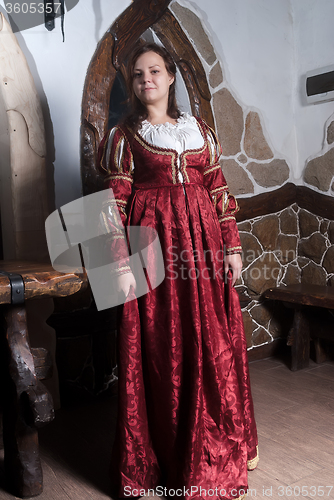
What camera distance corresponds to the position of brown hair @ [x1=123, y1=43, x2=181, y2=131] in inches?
68.2

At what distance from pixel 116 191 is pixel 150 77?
1.51 feet

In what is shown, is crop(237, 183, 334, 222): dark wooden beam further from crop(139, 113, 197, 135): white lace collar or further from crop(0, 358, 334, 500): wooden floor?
crop(139, 113, 197, 135): white lace collar

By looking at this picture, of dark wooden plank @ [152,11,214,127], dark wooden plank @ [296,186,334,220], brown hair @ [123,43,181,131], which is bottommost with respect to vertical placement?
dark wooden plank @ [296,186,334,220]

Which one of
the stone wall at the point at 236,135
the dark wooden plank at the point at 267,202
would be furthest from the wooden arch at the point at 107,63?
the dark wooden plank at the point at 267,202

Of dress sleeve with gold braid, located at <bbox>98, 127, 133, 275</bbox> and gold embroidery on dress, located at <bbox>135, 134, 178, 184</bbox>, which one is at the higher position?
gold embroidery on dress, located at <bbox>135, 134, 178, 184</bbox>

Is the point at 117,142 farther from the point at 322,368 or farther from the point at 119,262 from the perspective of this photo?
the point at 322,368

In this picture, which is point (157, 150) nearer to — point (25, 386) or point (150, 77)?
point (150, 77)

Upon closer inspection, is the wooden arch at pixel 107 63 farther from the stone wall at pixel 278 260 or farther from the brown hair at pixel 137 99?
the stone wall at pixel 278 260

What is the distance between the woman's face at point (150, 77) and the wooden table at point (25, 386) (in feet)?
2.48

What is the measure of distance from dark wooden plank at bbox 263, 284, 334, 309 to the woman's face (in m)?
1.68

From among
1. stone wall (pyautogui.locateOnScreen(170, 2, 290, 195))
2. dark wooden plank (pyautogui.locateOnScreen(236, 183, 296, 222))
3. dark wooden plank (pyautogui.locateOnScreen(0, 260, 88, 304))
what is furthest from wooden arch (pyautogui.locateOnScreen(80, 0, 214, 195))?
dark wooden plank (pyautogui.locateOnScreen(236, 183, 296, 222))

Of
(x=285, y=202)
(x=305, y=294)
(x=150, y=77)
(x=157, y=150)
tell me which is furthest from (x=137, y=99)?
(x=285, y=202)

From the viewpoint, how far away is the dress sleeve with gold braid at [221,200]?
1841 millimetres

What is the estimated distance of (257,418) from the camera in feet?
7.59
